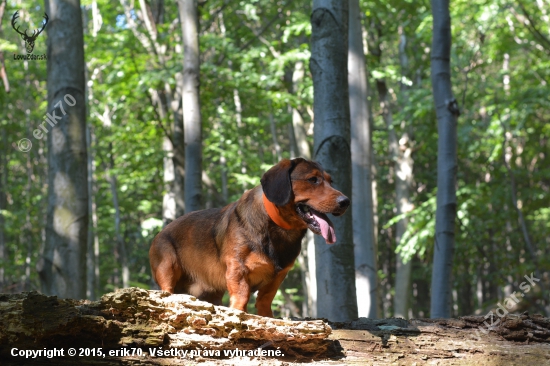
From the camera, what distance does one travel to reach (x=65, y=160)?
7453 mm

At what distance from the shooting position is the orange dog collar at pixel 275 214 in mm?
4809

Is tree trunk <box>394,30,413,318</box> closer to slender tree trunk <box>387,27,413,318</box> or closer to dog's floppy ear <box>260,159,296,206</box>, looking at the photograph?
slender tree trunk <box>387,27,413,318</box>

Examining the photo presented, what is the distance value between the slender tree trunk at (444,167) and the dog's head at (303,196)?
440 cm

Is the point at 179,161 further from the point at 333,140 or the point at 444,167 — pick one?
the point at 333,140

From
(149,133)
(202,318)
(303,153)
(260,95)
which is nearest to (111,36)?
(149,133)

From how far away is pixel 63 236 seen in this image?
286 inches

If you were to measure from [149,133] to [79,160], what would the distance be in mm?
11515

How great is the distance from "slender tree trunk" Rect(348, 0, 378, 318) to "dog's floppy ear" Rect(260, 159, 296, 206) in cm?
610

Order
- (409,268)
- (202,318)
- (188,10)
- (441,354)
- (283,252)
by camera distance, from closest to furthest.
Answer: (202,318)
(441,354)
(283,252)
(188,10)
(409,268)

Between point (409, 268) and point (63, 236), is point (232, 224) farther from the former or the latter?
point (409, 268)

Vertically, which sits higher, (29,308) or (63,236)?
(63,236)

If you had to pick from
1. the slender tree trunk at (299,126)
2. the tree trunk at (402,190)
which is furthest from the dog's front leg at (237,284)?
the tree trunk at (402,190)

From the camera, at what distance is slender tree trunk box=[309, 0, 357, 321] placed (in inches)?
256

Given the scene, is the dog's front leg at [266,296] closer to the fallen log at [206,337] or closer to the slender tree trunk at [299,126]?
the fallen log at [206,337]
